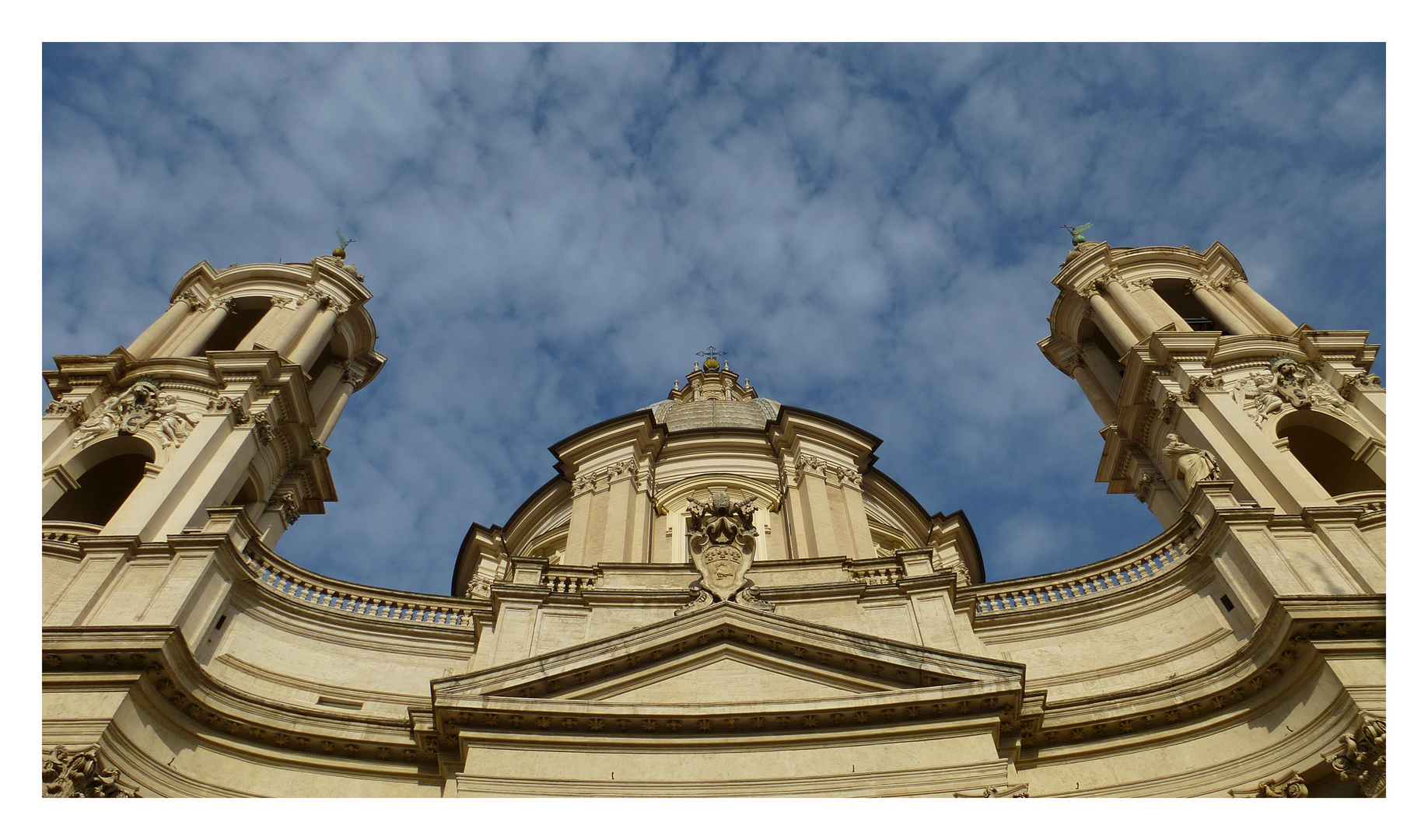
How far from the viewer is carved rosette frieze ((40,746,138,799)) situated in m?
11.8

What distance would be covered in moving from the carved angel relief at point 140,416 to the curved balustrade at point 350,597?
3.47 meters

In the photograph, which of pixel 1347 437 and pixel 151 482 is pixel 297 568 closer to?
pixel 151 482

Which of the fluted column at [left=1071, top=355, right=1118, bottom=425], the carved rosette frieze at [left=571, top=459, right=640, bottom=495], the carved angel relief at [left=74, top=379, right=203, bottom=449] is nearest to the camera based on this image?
the carved angel relief at [left=74, top=379, right=203, bottom=449]

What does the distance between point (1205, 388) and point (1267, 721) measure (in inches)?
350

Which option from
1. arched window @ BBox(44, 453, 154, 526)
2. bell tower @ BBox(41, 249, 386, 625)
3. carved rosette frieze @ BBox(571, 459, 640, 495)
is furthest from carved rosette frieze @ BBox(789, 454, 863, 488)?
arched window @ BBox(44, 453, 154, 526)

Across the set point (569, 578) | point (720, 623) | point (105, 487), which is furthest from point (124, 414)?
point (720, 623)

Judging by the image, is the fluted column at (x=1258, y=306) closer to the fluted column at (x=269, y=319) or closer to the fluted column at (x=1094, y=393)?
the fluted column at (x=1094, y=393)

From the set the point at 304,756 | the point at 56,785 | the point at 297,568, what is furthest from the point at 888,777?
the point at 297,568

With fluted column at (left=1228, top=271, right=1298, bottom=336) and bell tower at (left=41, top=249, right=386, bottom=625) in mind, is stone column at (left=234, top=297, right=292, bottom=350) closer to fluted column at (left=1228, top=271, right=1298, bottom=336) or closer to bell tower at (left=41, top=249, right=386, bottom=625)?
bell tower at (left=41, top=249, right=386, bottom=625)

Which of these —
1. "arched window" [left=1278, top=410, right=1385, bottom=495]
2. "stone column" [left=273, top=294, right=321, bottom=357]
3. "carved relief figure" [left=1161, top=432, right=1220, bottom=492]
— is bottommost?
"carved relief figure" [left=1161, top=432, right=1220, bottom=492]

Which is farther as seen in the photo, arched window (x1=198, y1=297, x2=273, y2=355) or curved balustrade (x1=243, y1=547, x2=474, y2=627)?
arched window (x1=198, y1=297, x2=273, y2=355)

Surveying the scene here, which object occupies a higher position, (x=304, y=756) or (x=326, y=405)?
(x=326, y=405)

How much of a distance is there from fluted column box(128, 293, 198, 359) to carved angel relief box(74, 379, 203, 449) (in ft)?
6.56

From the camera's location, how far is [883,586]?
56.0 ft
